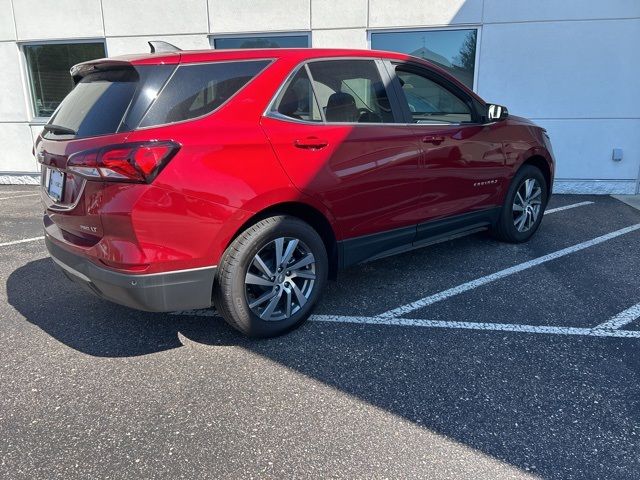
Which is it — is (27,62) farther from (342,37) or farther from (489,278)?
(489,278)

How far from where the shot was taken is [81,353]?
3.23 m

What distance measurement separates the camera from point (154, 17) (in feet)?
27.6

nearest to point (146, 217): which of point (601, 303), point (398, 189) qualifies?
point (398, 189)

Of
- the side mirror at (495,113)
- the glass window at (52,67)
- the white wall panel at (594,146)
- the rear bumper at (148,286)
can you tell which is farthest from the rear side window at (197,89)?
the glass window at (52,67)

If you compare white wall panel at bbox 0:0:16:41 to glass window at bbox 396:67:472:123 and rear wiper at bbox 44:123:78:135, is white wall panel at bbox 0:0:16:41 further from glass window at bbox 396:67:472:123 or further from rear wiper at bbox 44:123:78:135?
glass window at bbox 396:67:472:123

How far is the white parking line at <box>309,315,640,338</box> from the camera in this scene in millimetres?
3406

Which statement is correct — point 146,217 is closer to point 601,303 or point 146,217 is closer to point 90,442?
point 90,442

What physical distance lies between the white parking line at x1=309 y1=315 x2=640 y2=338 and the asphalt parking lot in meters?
0.02

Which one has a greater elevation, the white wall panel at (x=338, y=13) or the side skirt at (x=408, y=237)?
the white wall panel at (x=338, y=13)

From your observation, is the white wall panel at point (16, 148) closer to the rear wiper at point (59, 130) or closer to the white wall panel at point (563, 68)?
the rear wiper at point (59, 130)

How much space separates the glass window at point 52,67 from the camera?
895 cm

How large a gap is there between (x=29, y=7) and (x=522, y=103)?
844cm

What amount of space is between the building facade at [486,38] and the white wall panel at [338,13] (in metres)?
0.02

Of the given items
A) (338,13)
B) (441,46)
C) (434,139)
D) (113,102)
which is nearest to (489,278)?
(434,139)
